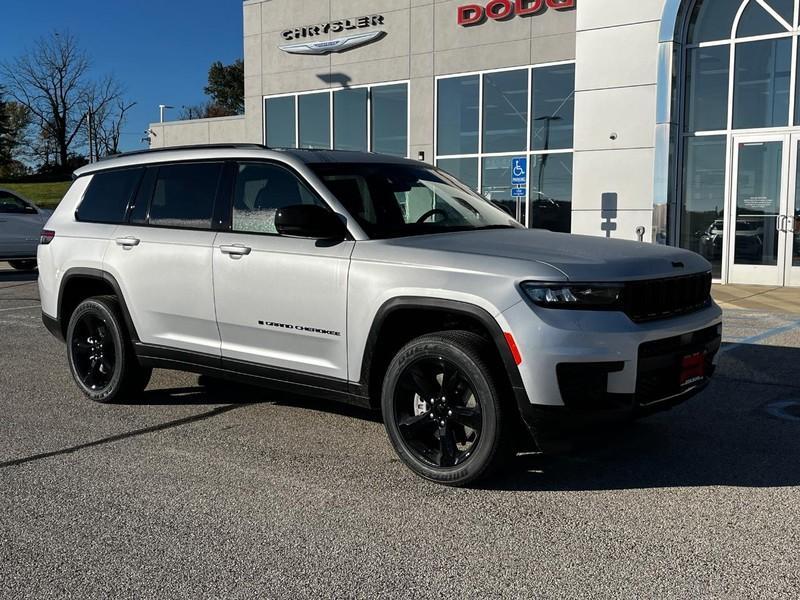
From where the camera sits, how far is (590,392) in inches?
156

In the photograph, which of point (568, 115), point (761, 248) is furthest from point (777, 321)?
point (568, 115)

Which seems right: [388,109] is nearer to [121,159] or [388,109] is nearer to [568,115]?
[568,115]

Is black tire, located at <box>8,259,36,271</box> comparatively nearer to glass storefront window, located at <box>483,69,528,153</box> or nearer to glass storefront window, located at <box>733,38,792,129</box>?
glass storefront window, located at <box>483,69,528,153</box>

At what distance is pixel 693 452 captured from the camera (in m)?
4.94

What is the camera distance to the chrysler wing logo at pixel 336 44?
21359 mm

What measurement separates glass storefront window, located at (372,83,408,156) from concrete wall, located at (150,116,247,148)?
5.02 meters

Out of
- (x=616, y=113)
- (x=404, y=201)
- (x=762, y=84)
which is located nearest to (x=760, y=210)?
(x=762, y=84)

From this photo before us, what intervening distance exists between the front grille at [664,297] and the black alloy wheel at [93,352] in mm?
3893

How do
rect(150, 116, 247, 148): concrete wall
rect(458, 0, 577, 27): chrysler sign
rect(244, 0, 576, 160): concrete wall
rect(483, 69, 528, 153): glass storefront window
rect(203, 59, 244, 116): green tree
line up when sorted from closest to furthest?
rect(458, 0, 577, 27): chrysler sign < rect(244, 0, 576, 160): concrete wall < rect(483, 69, 528, 153): glass storefront window < rect(150, 116, 247, 148): concrete wall < rect(203, 59, 244, 116): green tree

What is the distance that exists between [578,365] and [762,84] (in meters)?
13.4

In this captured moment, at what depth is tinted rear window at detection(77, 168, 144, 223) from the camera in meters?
6.17

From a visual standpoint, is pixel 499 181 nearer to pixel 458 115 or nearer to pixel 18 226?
pixel 458 115

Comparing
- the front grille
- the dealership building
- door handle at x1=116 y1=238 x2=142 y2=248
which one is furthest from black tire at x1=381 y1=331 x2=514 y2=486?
the dealership building

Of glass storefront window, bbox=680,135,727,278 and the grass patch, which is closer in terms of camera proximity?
glass storefront window, bbox=680,135,727,278
